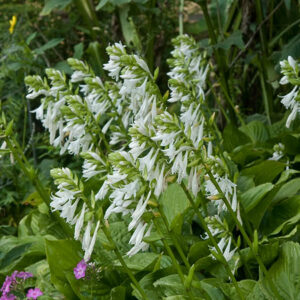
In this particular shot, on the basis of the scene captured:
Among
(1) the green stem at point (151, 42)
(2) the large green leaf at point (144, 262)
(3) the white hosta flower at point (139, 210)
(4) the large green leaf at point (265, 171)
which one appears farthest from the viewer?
(1) the green stem at point (151, 42)

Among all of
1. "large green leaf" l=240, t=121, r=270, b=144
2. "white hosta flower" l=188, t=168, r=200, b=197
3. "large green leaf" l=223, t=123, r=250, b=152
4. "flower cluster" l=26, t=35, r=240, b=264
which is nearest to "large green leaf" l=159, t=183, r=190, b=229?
"flower cluster" l=26, t=35, r=240, b=264

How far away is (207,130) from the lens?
2.34 m

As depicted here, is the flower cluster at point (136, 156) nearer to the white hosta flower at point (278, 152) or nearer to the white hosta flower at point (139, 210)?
the white hosta flower at point (139, 210)

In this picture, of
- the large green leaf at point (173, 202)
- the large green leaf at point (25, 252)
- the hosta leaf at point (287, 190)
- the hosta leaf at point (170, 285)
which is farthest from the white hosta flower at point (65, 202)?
the hosta leaf at point (287, 190)

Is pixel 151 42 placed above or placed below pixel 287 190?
above

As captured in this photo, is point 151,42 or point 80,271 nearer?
point 80,271

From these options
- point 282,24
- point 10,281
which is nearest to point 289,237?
point 10,281

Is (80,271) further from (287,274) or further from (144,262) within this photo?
(287,274)

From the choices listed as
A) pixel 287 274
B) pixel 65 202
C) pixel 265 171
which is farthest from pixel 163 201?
pixel 65 202

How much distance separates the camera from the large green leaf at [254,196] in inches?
102

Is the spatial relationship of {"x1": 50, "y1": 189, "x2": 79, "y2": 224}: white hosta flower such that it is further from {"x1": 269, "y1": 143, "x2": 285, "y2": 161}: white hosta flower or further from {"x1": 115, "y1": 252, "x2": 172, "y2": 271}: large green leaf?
{"x1": 269, "y1": 143, "x2": 285, "y2": 161}: white hosta flower

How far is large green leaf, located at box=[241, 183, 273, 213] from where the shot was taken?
8.48 ft

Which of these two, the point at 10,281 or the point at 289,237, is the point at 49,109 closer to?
the point at 10,281

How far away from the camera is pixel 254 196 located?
2.62 m
